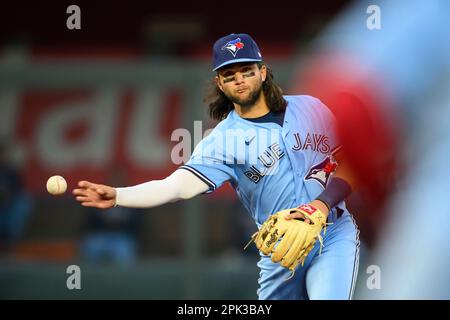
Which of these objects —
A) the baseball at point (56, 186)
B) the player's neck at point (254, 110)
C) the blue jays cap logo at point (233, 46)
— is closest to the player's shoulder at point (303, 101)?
the player's neck at point (254, 110)

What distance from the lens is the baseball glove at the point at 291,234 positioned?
4.06 metres

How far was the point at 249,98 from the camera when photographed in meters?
4.28

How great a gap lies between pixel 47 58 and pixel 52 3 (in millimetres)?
777

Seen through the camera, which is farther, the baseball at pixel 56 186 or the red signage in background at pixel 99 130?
the red signage in background at pixel 99 130

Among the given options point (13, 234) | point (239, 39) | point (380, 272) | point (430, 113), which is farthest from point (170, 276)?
point (430, 113)

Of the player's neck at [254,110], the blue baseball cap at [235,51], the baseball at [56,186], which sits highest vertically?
the blue baseball cap at [235,51]

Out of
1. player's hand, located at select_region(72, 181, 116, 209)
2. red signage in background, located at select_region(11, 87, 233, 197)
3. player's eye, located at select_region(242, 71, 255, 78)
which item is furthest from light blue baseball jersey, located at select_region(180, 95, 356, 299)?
red signage in background, located at select_region(11, 87, 233, 197)

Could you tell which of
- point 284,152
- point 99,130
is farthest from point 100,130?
point 284,152

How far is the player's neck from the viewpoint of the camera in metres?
4.34

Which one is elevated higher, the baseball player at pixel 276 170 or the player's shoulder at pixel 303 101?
the player's shoulder at pixel 303 101

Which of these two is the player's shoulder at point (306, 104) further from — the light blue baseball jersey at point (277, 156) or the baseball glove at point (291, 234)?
the baseball glove at point (291, 234)

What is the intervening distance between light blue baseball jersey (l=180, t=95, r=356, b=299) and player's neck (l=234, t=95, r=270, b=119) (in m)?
0.03

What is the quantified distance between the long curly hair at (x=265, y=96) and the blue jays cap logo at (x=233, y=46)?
0.15m

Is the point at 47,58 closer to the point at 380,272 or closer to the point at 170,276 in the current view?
the point at 170,276
